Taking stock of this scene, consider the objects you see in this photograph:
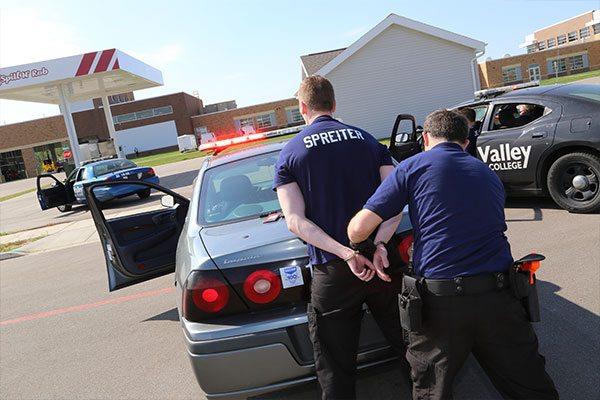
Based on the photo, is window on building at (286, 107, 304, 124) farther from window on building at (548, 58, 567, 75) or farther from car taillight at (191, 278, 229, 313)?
car taillight at (191, 278, 229, 313)

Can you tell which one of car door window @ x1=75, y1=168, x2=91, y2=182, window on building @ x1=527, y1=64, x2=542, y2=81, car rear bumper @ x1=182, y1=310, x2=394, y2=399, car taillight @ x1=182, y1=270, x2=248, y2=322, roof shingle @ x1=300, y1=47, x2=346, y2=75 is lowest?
car rear bumper @ x1=182, y1=310, x2=394, y2=399

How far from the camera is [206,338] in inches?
101

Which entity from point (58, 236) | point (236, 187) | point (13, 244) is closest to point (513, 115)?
point (236, 187)

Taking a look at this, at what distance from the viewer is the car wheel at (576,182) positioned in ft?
19.1

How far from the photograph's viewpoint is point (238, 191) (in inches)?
151

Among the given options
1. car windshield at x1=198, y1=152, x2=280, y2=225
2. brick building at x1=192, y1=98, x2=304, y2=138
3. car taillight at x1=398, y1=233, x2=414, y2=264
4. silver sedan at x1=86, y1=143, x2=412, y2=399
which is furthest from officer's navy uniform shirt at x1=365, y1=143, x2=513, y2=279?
brick building at x1=192, y1=98, x2=304, y2=138

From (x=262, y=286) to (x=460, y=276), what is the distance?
1056 millimetres

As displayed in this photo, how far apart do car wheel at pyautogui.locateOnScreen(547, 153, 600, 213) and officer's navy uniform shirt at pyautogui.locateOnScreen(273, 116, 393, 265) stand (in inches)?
179

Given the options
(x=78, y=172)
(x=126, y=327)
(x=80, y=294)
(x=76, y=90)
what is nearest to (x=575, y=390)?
(x=126, y=327)

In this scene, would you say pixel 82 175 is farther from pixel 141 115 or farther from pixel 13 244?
pixel 141 115

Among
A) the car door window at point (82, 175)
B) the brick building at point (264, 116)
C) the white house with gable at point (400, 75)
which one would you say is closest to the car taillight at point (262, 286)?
the car door window at point (82, 175)

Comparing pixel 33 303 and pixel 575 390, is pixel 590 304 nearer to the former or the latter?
pixel 575 390

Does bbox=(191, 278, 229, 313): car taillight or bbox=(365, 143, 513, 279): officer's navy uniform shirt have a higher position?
bbox=(365, 143, 513, 279): officer's navy uniform shirt

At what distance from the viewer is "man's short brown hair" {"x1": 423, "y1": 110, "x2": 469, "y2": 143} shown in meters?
2.22
